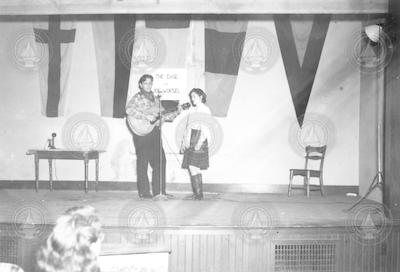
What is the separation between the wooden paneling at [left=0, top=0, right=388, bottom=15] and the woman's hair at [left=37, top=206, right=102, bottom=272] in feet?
8.90

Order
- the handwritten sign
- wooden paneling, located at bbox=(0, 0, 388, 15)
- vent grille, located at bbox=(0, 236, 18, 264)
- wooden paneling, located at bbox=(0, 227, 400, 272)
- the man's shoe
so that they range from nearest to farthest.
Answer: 1. wooden paneling, located at bbox=(0, 227, 400, 272)
2. vent grille, located at bbox=(0, 236, 18, 264)
3. wooden paneling, located at bbox=(0, 0, 388, 15)
4. the man's shoe
5. the handwritten sign

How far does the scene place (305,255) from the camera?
4016 mm

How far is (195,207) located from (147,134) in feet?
4.90

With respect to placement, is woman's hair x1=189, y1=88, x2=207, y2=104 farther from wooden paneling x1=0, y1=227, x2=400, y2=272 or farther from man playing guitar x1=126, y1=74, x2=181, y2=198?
wooden paneling x1=0, y1=227, x2=400, y2=272

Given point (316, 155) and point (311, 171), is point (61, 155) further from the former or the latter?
point (316, 155)

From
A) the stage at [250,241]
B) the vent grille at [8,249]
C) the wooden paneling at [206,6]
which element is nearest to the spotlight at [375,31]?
the wooden paneling at [206,6]

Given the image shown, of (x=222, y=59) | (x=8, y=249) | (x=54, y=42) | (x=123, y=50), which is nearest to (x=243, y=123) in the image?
(x=222, y=59)

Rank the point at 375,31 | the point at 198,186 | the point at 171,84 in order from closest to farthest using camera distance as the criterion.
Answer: the point at 375,31 < the point at 198,186 < the point at 171,84

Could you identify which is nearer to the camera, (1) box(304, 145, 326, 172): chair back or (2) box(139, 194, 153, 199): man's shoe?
(2) box(139, 194, 153, 199): man's shoe

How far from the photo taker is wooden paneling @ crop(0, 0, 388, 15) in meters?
4.35

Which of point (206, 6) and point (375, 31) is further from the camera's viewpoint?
point (375, 31)

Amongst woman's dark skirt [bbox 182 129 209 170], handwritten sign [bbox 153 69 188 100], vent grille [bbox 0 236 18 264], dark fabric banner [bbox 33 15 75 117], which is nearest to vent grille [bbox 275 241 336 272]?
woman's dark skirt [bbox 182 129 209 170]

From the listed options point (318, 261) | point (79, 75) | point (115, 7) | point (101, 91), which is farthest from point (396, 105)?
point (79, 75)

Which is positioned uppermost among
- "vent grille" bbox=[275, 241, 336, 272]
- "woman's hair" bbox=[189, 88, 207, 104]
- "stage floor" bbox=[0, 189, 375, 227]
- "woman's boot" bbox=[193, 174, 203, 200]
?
"woman's hair" bbox=[189, 88, 207, 104]
